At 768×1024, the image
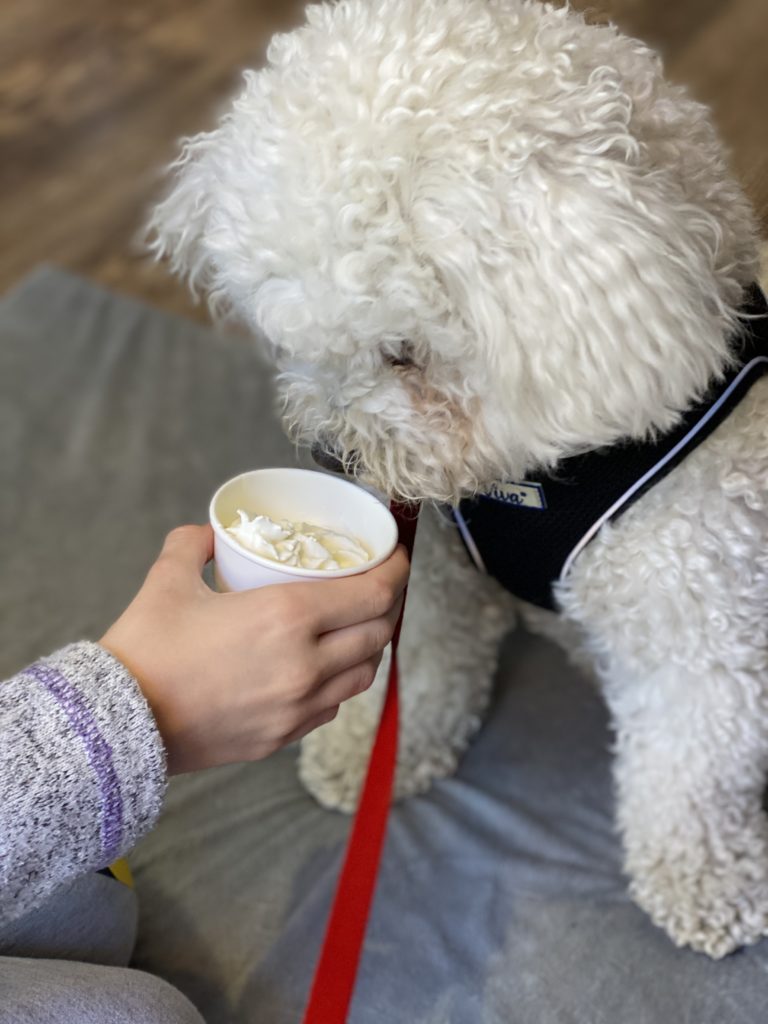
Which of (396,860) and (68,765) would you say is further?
(396,860)

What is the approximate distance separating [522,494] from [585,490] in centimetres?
5

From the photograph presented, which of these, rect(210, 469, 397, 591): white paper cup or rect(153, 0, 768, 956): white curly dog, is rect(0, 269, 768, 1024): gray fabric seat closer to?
rect(153, 0, 768, 956): white curly dog

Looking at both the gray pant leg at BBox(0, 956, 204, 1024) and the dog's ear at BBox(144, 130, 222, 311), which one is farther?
the dog's ear at BBox(144, 130, 222, 311)

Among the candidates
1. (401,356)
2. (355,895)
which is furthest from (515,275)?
(355,895)

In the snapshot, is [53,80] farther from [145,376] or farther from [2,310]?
[145,376]

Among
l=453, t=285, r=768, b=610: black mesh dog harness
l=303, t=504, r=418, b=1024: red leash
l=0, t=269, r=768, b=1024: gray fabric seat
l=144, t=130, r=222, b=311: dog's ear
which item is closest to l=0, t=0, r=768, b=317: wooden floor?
l=0, t=269, r=768, b=1024: gray fabric seat

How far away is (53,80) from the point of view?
8.68ft

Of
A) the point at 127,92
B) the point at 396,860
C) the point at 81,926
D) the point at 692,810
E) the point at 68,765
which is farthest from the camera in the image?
the point at 127,92

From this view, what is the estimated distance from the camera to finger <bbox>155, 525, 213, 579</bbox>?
2.22ft

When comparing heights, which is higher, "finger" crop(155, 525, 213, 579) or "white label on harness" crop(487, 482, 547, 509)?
"finger" crop(155, 525, 213, 579)

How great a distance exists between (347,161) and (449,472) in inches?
8.5

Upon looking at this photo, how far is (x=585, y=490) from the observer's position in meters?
0.78

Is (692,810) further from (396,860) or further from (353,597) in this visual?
(353,597)

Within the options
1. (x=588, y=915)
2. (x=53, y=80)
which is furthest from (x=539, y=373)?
(x=53, y=80)
